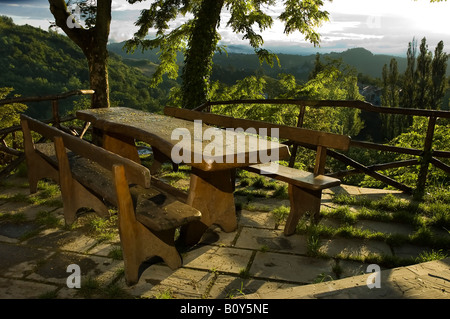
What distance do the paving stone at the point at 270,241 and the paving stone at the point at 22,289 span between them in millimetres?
1484

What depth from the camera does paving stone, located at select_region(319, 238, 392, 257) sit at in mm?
3004

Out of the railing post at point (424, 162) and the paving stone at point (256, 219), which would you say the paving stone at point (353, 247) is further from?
the railing post at point (424, 162)

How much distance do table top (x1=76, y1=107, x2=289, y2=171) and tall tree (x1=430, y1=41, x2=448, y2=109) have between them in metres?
36.2

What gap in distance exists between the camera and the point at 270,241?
324cm

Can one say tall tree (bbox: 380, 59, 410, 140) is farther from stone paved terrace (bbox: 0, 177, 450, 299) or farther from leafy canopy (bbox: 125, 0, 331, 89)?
stone paved terrace (bbox: 0, 177, 450, 299)

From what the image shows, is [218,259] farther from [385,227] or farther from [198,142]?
[385,227]

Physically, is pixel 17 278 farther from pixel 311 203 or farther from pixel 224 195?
pixel 311 203

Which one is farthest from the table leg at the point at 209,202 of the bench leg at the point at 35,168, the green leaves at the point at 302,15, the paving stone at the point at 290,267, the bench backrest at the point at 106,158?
the green leaves at the point at 302,15

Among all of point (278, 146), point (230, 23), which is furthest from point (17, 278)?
point (230, 23)

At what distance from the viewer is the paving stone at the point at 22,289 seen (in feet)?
7.77

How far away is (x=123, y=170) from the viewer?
2.40 metres

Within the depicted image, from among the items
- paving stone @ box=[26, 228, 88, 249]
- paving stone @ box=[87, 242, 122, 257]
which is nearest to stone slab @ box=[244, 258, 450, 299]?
paving stone @ box=[87, 242, 122, 257]

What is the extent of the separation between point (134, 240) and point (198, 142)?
3.15ft

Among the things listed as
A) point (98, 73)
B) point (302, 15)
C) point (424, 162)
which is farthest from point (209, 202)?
point (302, 15)
